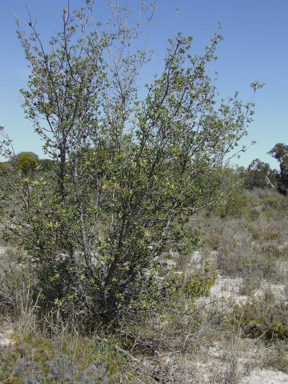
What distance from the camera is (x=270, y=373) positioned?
9.82 ft

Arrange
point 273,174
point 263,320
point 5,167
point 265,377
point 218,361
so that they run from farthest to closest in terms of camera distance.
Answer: point 273,174, point 263,320, point 5,167, point 218,361, point 265,377

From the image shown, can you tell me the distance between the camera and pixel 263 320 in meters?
3.71

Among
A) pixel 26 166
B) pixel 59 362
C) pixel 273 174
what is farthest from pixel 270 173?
pixel 59 362

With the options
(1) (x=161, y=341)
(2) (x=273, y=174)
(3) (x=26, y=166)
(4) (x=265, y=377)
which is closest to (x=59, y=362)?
(1) (x=161, y=341)

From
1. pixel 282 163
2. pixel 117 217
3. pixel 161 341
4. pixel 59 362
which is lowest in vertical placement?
pixel 161 341

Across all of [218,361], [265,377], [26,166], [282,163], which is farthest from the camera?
[282,163]

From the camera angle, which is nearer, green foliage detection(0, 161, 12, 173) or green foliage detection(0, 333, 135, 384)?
green foliage detection(0, 333, 135, 384)

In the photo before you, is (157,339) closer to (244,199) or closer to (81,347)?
(81,347)

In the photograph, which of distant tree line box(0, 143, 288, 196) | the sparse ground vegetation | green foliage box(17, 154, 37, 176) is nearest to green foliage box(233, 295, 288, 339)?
the sparse ground vegetation

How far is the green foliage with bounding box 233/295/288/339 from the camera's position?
11.8 feet

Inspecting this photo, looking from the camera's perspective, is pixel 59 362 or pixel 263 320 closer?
pixel 59 362

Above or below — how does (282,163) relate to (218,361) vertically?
above

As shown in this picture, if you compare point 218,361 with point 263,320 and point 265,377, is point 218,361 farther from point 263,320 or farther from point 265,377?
point 263,320

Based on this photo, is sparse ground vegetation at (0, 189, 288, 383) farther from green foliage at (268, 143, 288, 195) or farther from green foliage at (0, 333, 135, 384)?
green foliage at (268, 143, 288, 195)
